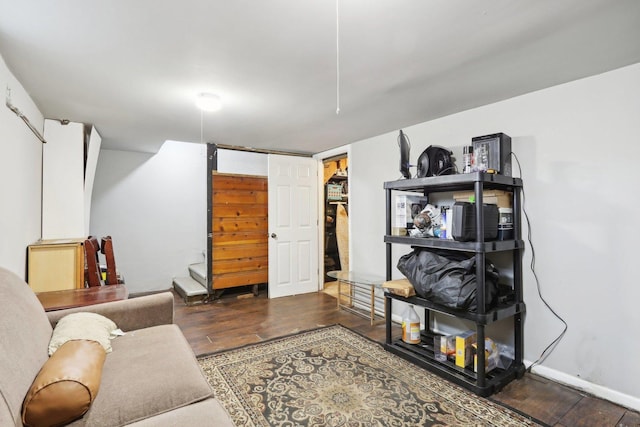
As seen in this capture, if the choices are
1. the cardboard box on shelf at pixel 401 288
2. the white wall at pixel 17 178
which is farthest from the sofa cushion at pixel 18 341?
the cardboard box on shelf at pixel 401 288

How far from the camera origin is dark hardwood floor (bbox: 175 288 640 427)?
1920 mm

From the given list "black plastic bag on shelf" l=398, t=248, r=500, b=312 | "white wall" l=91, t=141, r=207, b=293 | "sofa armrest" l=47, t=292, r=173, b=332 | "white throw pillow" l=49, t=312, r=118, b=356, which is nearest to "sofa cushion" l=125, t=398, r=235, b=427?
"white throw pillow" l=49, t=312, r=118, b=356

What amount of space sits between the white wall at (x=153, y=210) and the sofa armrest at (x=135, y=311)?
2.93m

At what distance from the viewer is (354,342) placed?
115 inches

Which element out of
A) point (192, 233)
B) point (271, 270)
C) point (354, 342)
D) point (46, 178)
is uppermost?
point (46, 178)

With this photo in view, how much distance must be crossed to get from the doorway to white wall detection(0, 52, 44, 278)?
383 centimetres

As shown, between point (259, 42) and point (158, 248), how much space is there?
13.6 feet

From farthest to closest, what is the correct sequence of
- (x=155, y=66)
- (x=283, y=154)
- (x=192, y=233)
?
(x=192, y=233)
(x=283, y=154)
(x=155, y=66)

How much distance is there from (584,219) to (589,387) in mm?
1123

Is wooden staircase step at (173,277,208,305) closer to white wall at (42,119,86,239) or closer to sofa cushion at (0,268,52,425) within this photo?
white wall at (42,119,86,239)

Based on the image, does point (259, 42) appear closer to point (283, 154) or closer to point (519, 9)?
point (519, 9)

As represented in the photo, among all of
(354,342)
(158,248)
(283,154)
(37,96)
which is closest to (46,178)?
(37,96)

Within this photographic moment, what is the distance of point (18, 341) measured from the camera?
1205 mm

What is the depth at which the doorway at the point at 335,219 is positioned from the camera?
223 inches
